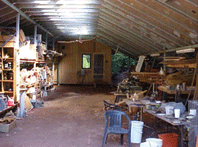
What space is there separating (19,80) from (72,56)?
9930 millimetres

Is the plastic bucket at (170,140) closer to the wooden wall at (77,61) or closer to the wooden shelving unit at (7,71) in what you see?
the wooden shelving unit at (7,71)

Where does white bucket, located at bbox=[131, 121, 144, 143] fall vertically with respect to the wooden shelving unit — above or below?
below

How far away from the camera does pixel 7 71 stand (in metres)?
8.73

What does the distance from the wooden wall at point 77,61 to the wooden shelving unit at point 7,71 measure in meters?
9.66

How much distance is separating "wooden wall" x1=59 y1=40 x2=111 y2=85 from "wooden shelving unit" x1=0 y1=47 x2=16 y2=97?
966 cm

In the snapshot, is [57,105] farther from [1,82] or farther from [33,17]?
[33,17]

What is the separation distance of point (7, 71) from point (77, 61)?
9.87 meters

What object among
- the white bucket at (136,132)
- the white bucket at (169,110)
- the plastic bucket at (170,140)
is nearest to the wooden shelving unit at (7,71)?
the white bucket at (136,132)

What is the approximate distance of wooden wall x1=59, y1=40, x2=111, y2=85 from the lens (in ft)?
60.3

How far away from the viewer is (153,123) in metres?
6.95

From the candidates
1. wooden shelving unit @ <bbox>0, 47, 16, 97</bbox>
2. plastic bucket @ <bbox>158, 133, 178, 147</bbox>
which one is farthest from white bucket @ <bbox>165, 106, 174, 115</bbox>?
wooden shelving unit @ <bbox>0, 47, 16, 97</bbox>

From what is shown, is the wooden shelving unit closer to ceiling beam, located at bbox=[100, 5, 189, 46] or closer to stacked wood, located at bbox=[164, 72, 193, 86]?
ceiling beam, located at bbox=[100, 5, 189, 46]

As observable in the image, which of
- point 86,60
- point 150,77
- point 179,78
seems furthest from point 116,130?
point 86,60

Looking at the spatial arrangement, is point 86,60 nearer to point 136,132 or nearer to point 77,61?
point 77,61
